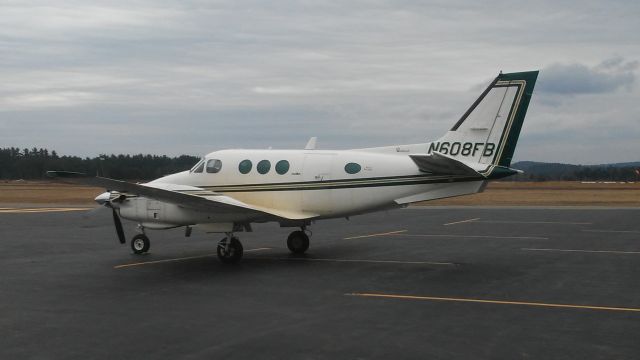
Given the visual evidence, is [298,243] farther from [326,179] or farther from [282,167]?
[326,179]

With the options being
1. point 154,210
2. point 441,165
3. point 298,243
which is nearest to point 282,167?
point 298,243

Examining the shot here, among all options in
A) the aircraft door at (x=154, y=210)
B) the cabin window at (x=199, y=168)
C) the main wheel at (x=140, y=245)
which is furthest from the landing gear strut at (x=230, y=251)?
the main wheel at (x=140, y=245)

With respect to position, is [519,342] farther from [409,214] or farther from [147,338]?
[409,214]

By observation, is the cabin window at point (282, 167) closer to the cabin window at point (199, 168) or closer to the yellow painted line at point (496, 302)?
the cabin window at point (199, 168)

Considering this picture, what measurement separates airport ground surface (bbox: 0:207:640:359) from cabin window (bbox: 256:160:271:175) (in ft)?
9.18

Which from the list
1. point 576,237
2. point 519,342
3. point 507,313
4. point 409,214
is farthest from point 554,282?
point 409,214

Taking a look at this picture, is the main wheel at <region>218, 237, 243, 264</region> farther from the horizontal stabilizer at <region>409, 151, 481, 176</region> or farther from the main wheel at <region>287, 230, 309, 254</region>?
the horizontal stabilizer at <region>409, 151, 481, 176</region>

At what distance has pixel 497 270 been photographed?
17.5 metres

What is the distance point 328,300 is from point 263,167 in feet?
25.3

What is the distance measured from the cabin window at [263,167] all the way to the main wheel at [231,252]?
236 centimetres

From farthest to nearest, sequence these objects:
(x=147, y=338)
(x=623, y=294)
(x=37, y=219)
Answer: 1. (x=37, y=219)
2. (x=623, y=294)
3. (x=147, y=338)

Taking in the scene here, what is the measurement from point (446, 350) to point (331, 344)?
172cm

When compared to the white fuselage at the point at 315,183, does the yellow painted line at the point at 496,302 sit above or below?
below

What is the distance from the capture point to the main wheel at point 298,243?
21531mm
